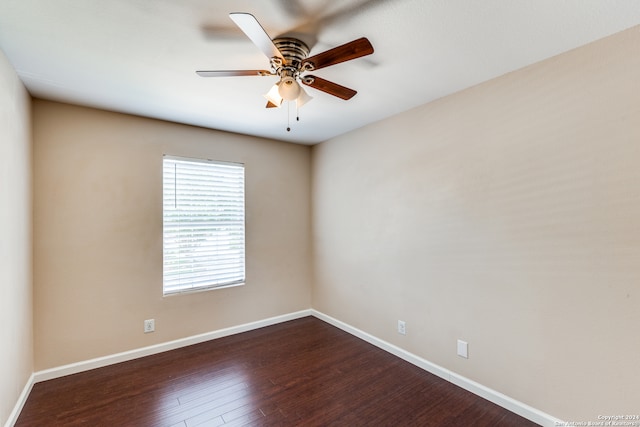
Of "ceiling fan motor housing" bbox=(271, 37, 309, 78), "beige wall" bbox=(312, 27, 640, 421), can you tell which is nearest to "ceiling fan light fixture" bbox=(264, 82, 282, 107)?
"ceiling fan motor housing" bbox=(271, 37, 309, 78)

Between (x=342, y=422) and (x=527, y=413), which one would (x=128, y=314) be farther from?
(x=527, y=413)

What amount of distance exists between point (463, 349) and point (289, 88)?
Answer: 2391 millimetres

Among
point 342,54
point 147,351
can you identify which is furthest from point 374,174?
point 147,351

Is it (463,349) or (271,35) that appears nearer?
(271,35)

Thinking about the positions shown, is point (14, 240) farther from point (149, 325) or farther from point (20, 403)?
point (149, 325)

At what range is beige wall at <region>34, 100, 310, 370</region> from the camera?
2.50m

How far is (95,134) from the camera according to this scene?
2697 millimetres

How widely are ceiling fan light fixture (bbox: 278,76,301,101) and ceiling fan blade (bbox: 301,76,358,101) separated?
81mm

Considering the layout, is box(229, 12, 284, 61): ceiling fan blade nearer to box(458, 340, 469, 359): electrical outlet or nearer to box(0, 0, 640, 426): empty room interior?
box(0, 0, 640, 426): empty room interior

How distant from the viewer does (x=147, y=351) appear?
290cm

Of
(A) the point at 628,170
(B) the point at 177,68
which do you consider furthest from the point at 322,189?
(A) the point at 628,170

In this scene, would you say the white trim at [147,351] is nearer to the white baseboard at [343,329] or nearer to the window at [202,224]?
the white baseboard at [343,329]

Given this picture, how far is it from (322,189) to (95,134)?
8.26 ft

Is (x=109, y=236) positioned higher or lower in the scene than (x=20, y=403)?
higher
